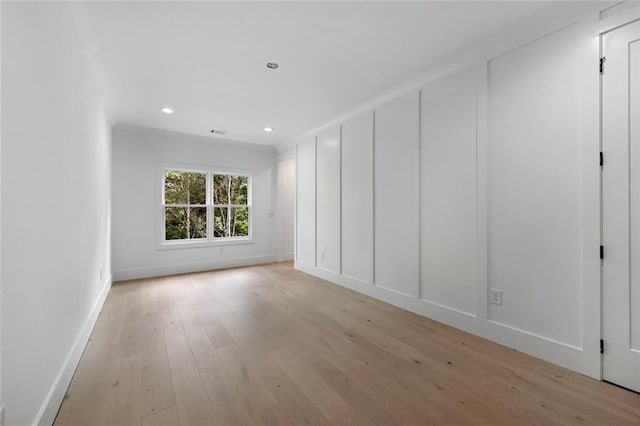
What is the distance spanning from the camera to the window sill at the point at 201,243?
4.97 meters

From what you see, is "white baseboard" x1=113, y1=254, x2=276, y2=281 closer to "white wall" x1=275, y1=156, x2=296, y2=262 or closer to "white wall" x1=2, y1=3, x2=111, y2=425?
"white wall" x1=275, y1=156, x2=296, y2=262

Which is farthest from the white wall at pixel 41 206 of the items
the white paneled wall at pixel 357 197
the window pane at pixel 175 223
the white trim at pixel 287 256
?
the white trim at pixel 287 256

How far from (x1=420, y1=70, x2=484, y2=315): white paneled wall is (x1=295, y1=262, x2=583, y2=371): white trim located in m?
0.10

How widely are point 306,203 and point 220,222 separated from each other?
6.38 ft

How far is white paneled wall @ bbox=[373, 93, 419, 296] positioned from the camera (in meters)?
3.09

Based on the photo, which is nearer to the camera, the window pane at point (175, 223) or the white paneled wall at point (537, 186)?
the white paneled wall at point (537, 186)

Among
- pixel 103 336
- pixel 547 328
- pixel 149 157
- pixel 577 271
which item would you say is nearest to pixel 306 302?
pixel 103 336

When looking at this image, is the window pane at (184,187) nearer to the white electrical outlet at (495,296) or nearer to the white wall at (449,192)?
the white wall at (449,192)

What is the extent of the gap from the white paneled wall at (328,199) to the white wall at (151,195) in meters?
1.95

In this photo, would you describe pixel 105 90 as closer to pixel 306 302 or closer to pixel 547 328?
pixel 306 302

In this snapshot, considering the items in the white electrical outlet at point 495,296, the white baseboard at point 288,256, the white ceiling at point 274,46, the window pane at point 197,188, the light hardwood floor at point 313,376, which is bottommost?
the light hardwood floor at point 313,376

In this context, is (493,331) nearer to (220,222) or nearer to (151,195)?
(220,222)

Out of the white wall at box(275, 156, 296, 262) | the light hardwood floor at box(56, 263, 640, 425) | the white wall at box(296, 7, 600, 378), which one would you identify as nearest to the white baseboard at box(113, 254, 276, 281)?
the white wall at box(275, 156, 296, 262)

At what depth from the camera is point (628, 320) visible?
1753 millimetres
